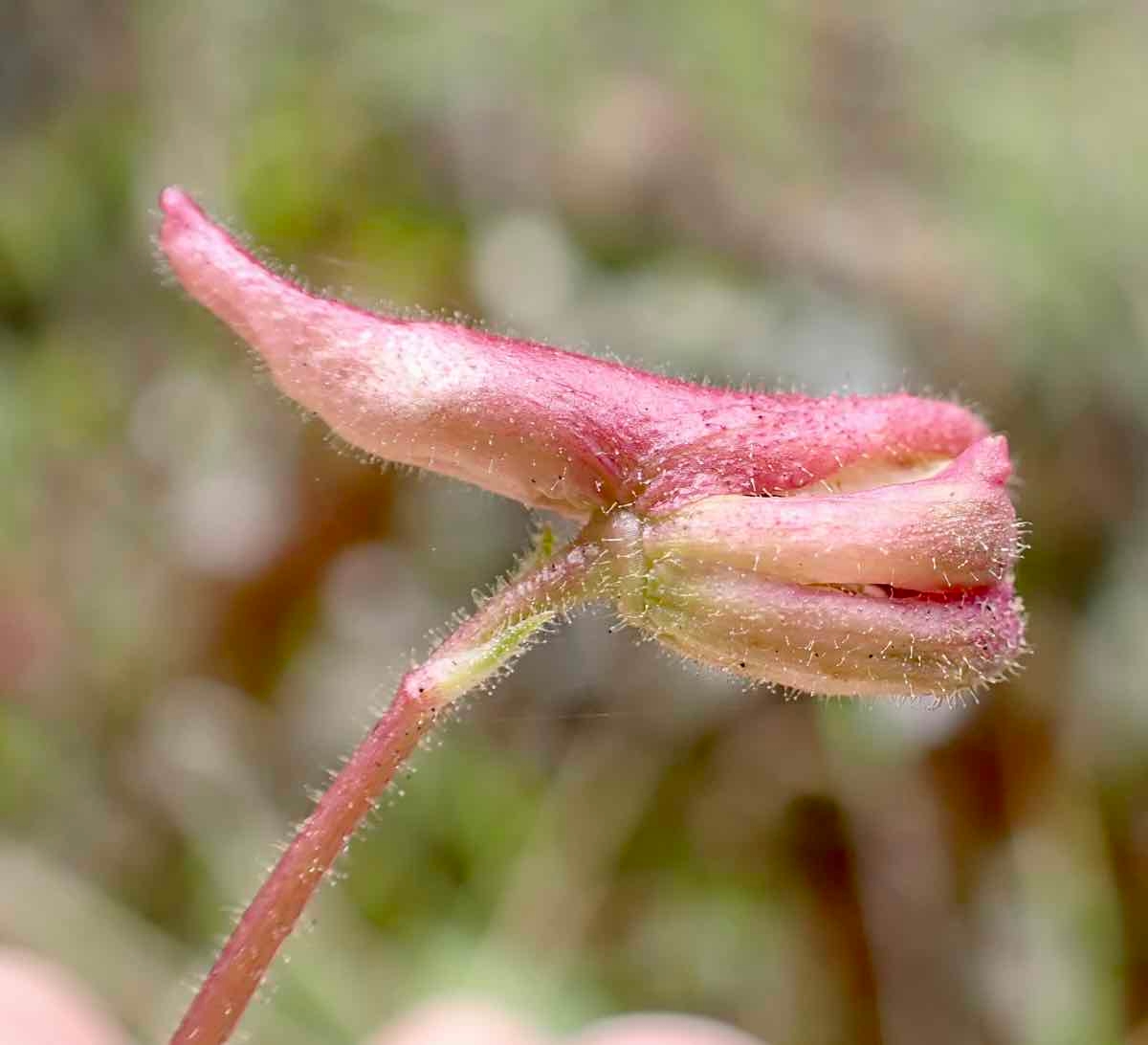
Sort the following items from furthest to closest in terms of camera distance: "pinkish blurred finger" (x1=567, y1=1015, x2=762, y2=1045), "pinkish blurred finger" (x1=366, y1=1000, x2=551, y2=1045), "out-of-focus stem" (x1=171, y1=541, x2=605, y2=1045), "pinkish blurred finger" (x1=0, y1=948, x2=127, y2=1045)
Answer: "pinkish blurred finger" (x1=366, y1=1000, x2=551, y2=1045) → "pinkish blurred finger" (x1=567, y1=1015, x2=762, y2=1045) → "pinkish blurred finger" (x1=0, y1=948, x2=127, y2=1045) → "out-of-focus stem" (x1=171, y1=541, x2=605, y2=1045)

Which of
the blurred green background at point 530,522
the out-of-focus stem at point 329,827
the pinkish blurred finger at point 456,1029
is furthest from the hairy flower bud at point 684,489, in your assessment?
the blurred green background at point 530,522

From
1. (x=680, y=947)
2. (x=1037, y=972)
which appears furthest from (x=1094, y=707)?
(x=680, y=947)

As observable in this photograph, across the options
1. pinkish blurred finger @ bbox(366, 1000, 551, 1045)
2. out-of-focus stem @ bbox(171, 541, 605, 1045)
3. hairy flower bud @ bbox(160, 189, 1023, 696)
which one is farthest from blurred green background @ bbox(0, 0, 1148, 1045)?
out-of-focus stem @ bbox(171, 541, 605, 1045)

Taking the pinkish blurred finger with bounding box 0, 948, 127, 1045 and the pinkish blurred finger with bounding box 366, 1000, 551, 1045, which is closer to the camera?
the pinkish blurred finger with bounding box 0, 948, 127, 1045

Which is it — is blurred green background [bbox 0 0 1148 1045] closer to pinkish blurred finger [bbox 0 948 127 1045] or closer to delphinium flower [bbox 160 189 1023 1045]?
pinkish blurred finger [bbox 0 948 127 1045]

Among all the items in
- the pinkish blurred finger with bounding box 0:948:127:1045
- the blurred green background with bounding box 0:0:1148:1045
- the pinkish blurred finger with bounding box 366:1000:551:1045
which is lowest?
the pinkish blurred finger with bounding box 0:948:127:1045

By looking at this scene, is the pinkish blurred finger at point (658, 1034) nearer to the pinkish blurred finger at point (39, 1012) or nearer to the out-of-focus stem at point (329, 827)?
the pinkish blurred finger at point (39, 1012)

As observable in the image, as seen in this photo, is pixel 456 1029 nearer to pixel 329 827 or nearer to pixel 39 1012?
pixel 39 1012
